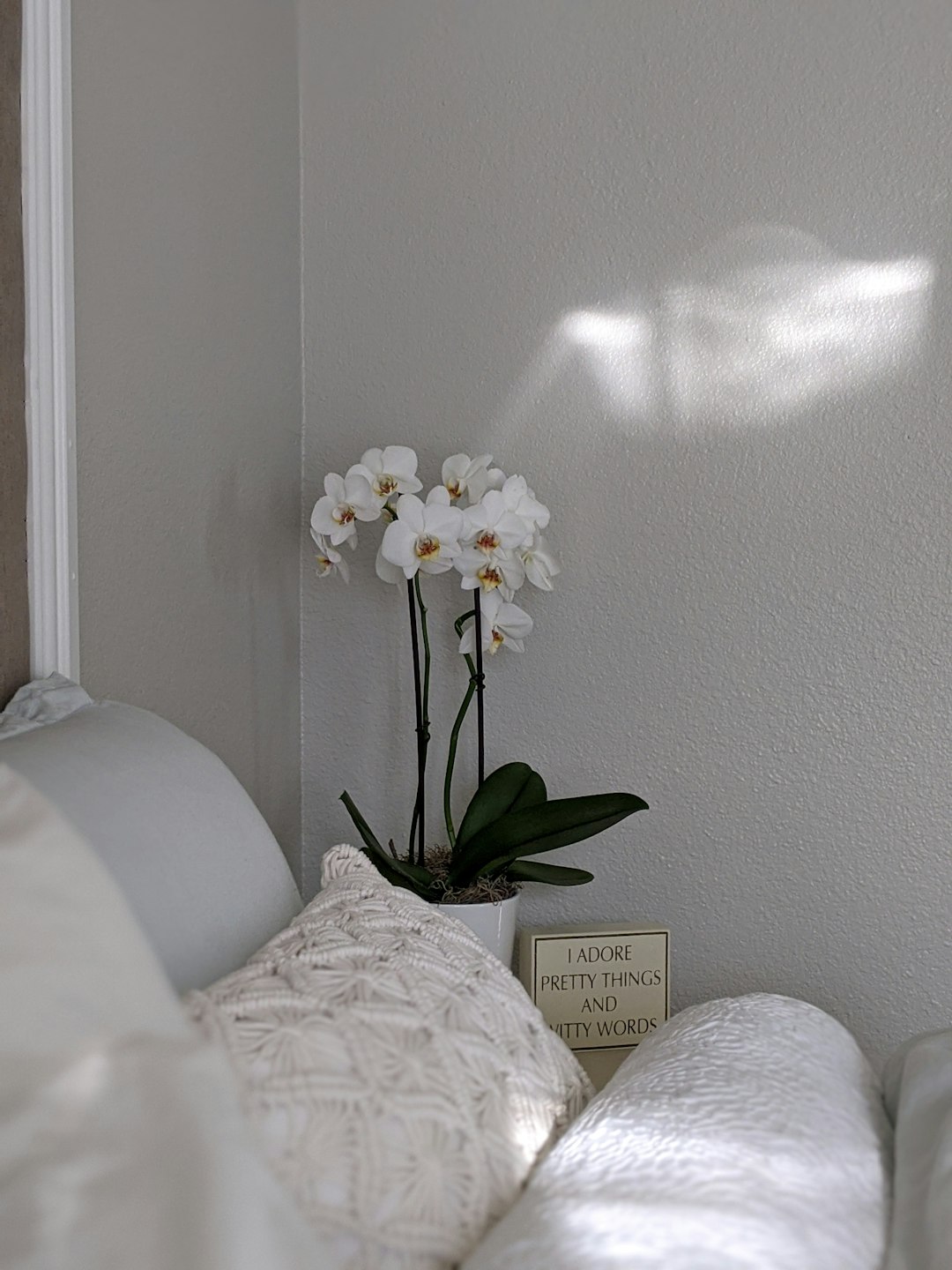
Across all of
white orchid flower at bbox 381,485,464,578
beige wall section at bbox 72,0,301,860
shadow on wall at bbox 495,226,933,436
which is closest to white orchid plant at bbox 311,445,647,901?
white orchid flower at bbox 381,485,464,578

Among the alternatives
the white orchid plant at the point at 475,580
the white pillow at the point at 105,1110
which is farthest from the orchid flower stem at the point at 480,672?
the white pillow at the point at 105,1110

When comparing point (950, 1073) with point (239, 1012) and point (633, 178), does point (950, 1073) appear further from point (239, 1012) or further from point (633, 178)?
point (633, 178)

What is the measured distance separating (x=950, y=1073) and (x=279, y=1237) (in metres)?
0.52

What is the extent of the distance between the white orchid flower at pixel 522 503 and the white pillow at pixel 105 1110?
104 cm

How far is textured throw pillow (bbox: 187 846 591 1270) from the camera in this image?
1.73 ft

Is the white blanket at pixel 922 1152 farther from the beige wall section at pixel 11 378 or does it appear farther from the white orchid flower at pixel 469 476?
the white orchid flower at pixel 469 476

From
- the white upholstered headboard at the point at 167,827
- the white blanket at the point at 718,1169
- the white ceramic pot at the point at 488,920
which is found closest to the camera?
the white blanket at the point at 718,1169

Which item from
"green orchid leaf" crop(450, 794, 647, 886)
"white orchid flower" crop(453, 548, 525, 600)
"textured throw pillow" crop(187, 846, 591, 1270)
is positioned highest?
"white orchid flower" crop(453, 548, 525, 600)

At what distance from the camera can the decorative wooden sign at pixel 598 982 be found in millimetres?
1491

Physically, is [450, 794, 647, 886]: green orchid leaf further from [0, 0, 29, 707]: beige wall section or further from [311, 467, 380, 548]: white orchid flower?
[0, 0, 29, 707]: beige wall section

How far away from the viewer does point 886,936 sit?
65.4 inches

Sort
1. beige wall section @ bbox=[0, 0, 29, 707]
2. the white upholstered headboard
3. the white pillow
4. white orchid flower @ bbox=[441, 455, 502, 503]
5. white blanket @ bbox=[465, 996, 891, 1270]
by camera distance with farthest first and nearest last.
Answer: white orchid flower @ bbox=[441, 455, 502, 503]
beige wall section @ bbox=[0, 0, 29, 707]
the white upholstered headboard
white blanket @ bbox=[465, 996, 891, 1270]
the white pillow

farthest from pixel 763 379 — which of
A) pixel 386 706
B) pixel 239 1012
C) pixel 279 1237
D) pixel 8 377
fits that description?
pixel 279 1237

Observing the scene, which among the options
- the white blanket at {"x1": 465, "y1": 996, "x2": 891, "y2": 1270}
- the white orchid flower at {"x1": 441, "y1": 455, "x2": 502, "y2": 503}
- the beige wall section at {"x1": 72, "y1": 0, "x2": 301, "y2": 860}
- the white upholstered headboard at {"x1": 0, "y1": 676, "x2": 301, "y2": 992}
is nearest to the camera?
the white blanket at {"x1": 465, "y1": 996, "x2": 891, "y2": 1270}
